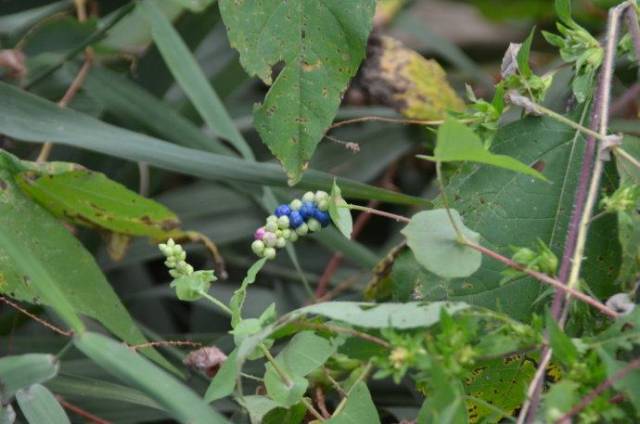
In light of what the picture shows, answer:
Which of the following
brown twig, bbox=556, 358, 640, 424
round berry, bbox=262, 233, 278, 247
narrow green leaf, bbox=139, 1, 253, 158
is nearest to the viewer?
brown twig, bbox=556, 358, 640, 424

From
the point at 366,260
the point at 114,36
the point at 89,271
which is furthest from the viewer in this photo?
the point at 114,36

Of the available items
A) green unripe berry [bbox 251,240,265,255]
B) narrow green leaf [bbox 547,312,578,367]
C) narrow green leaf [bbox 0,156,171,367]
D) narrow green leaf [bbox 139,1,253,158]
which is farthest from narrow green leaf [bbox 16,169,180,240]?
narrow green leaf [bbox 547,312,578,367]

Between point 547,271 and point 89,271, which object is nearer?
point 547,271

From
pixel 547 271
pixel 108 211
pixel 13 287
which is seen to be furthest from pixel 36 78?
pixel 547 271

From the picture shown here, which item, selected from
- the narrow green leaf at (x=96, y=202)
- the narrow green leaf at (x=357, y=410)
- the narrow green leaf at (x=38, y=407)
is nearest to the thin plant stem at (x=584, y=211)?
the narrow green leaf at (x=357, y=410)

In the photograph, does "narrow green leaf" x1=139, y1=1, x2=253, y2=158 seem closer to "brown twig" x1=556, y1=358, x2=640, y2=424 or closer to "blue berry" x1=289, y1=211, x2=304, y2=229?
"blue berry" x1=289, y1=211, x2=304, y2=229

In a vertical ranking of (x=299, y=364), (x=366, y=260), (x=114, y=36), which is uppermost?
(x=114, y=36)

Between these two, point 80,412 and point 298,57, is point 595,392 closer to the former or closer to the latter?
point 298,57

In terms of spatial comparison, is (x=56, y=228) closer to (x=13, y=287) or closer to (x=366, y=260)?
(x=13, y=287)
